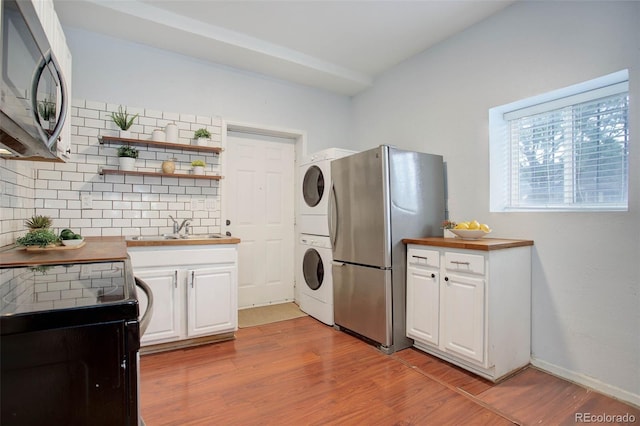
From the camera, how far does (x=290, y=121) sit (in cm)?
389

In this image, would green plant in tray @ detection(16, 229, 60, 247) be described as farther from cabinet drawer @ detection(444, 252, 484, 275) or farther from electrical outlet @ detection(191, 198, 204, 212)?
cabinet drawer @ detection(444, 252, 484, 275)

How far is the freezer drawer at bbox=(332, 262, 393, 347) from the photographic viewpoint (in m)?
2.63

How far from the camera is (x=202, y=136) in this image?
10.4 feet

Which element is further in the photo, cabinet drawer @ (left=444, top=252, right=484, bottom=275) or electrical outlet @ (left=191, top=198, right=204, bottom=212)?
electrical outlet @ (left=191, top=198, right=204, bottom=212)

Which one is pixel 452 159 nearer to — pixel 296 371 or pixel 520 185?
pixel 520 185

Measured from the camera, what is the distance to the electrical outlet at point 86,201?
2.80m

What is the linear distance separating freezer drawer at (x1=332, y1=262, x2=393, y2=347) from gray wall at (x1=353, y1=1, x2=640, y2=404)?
978 mm

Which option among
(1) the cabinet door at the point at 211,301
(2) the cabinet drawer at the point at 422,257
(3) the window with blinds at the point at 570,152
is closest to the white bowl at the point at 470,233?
(2) the cabinet drawer at the point at 422,257

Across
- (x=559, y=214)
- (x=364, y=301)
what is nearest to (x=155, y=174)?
(x=364, y=301)

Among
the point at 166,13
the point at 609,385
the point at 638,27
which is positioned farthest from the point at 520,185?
the point at 166,13

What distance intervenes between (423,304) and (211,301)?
174 cm

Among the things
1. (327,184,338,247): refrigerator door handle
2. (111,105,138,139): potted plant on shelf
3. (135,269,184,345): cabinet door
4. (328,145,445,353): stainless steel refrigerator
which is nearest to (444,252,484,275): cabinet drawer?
(328,145,445,353): stainless steel refrigerator

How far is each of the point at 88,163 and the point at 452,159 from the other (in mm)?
3248

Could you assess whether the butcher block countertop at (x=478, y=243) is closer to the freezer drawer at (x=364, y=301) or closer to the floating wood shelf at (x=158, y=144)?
the freezer drawer at (x=364, y=301)
